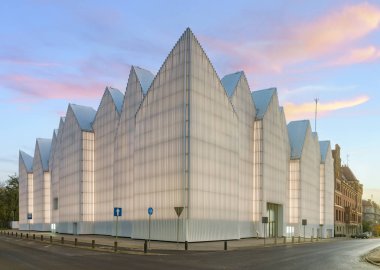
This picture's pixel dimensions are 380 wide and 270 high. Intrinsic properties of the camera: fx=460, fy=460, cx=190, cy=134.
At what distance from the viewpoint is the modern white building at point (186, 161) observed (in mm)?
46812

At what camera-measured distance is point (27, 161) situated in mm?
113938

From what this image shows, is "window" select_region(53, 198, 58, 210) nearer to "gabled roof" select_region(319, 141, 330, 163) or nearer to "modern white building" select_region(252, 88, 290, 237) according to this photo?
"modern white building" select_region(252, 88, 290, 237)

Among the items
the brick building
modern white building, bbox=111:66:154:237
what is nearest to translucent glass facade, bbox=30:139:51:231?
modern white building, bbox=111:66:154:237

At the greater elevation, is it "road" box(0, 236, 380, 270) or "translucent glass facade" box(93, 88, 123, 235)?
"translucent glass facade" box(93, 88, 123, 235)

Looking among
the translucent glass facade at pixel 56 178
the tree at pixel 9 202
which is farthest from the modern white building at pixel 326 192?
the tree at pixel 9 202

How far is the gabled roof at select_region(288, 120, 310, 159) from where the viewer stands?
269 ft

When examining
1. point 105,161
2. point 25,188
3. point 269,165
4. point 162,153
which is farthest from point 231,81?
point 25,188

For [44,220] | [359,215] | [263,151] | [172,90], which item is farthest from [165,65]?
[359,215]

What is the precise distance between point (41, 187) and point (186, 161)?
64037 mm

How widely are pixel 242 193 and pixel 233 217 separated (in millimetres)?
8204

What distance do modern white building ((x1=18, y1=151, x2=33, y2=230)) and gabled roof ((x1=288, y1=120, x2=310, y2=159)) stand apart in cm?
6270

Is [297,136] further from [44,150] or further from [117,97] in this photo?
[44,150]

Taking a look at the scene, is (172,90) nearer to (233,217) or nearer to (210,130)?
(210,130)

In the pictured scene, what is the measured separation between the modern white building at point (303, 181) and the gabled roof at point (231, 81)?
80.9 feet
